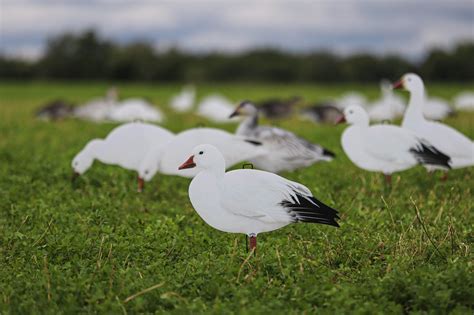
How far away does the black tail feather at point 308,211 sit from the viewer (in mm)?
5262

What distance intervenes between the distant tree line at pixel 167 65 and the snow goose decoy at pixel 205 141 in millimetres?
41777

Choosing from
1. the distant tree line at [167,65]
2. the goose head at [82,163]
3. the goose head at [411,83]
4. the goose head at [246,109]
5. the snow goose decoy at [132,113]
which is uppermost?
the goose head at [411,83]

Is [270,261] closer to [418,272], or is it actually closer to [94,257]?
[418,272]

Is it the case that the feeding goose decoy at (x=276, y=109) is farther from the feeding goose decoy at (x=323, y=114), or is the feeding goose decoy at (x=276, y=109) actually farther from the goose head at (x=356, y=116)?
the goose head at (x=356, y=116)

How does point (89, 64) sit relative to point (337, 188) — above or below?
below

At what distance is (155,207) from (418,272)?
148 inches

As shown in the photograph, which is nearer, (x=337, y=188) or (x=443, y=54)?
(x=337, y=188)

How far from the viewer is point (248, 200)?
211 inches

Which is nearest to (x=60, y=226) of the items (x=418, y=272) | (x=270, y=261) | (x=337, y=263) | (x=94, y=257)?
(x=94, y=257)

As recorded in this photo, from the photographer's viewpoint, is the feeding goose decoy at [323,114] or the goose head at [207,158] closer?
the goose head at [207,158]

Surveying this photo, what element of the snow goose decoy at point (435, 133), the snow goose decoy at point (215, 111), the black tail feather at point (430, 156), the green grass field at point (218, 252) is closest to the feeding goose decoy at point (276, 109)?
the snow goose decoy at point (215, 111)

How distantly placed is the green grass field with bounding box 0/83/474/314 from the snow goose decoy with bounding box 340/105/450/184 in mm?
446

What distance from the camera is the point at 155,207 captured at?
763 centimetres

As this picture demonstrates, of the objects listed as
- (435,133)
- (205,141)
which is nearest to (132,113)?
(205,141)
